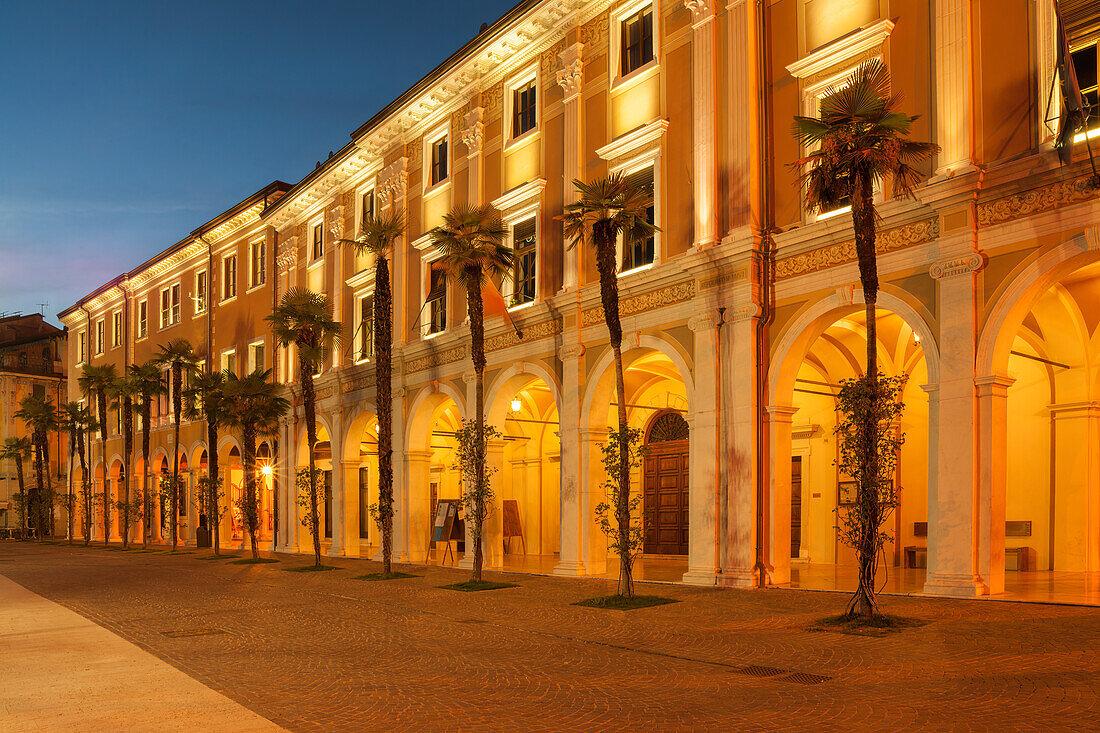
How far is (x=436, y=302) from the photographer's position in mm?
31969

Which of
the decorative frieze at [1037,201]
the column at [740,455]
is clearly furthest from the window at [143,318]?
the decorative frieze at [1037,201]

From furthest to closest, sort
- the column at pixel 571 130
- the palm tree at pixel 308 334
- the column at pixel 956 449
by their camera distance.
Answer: the palm tree at pixel 308 334 < the column at pixel 571 130 < the column at pixel 956 449

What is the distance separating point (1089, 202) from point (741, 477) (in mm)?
8048

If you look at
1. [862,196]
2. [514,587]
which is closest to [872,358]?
[862,196]

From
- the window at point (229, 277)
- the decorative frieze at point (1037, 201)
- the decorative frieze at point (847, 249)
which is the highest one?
the window at point (229, 277)

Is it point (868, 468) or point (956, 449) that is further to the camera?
point (956, 449)

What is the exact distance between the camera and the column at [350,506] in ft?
117

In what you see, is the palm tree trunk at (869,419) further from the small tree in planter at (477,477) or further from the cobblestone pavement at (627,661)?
the small tree in planter at (477,477)

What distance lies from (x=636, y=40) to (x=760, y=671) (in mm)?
17455

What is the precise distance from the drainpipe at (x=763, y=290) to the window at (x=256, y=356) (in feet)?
94.5

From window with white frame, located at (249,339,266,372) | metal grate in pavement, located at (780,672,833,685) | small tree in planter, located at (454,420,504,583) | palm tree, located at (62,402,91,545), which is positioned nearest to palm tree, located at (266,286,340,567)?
small tree in planter, located at (454,420,504,583)

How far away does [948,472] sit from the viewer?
53.2 ft

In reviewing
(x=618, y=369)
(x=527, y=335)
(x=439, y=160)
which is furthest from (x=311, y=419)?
(x=618, y=369)

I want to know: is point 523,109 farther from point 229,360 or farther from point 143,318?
point 143,318
